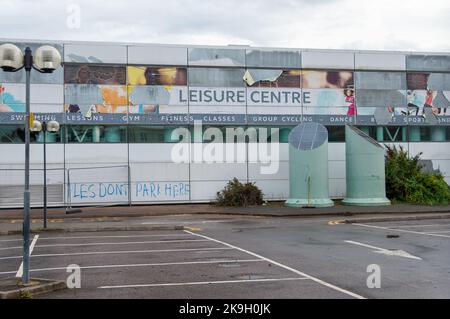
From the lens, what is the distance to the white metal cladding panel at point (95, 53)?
32.3 m

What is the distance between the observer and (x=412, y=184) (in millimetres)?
32812

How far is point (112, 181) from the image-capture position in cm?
3256

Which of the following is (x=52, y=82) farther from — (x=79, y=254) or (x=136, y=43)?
(x=79, y=254)

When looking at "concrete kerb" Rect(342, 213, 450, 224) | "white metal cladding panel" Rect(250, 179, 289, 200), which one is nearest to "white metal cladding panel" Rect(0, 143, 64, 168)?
"white metal cladding panel" Rect(250, 179, 289, 200)

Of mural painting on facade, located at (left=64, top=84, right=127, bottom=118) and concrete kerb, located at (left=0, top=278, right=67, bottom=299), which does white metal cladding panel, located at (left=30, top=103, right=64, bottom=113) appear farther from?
concrete kerb, located at (left=0, top=278, right=67, bottom=299)

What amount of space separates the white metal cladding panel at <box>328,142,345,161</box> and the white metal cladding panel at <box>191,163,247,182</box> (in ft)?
16.9

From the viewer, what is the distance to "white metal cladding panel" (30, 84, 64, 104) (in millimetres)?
32000

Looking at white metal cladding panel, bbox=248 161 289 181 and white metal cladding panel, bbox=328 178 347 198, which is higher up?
white metal cladding panel, bbox=248 161 289 181

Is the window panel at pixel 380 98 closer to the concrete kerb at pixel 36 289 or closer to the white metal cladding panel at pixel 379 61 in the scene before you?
the white metal cladding panel at pixel 379 61

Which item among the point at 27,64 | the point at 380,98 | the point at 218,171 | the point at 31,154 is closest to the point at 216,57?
the point at 218,171

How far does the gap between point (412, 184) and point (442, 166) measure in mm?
5268

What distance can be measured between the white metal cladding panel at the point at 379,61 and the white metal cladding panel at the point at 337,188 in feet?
22.2
